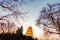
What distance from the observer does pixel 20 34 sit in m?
12.3

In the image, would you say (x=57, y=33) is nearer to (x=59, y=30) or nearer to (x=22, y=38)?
(x=59, y=30)

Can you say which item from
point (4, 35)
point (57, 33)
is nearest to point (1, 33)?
point (4, 35)

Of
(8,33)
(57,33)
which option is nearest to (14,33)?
(8,33)

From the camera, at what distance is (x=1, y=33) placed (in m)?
11.8

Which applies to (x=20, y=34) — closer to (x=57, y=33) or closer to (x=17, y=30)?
(x=17, y=30)

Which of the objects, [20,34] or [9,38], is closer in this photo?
[9,38]

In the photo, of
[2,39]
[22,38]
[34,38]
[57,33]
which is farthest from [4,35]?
[57,33]

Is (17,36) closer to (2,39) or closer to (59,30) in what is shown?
(2,39)

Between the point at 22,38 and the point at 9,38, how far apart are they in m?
0.79

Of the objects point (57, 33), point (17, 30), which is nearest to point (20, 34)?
point (17, 30)

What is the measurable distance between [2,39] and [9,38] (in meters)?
0.40

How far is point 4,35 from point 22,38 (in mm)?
1054

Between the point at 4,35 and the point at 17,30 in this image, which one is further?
the point at 17,30

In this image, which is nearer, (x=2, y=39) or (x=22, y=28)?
(x=2, y=39)
